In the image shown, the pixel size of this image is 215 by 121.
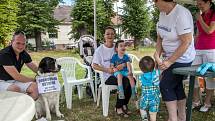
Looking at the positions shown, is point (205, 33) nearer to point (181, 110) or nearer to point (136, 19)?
point (181, 110)

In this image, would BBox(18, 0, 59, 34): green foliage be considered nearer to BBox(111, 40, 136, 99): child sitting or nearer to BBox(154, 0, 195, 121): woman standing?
BBox(111, 40, 136, 99): child sitting

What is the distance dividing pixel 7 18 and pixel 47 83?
17.1 m

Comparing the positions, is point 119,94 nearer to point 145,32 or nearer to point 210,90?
point 210,90

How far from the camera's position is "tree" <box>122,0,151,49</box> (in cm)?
2744

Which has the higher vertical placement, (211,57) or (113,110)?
(211,57)

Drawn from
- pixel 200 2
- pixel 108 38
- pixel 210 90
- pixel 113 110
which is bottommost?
pixel 113 110

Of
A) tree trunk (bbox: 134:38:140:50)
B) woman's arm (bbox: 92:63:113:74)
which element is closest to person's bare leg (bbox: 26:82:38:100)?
woman's arm (bbox: 92:63:113:74)

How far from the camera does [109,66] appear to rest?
16.1ft

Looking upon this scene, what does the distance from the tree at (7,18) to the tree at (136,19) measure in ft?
30.2

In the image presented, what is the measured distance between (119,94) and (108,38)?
0.78 meters

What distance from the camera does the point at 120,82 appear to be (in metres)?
4.62

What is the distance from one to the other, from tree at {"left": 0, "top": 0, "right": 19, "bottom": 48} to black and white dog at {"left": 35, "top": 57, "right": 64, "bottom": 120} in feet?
45.2

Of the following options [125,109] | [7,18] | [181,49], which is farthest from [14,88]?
[7,18]

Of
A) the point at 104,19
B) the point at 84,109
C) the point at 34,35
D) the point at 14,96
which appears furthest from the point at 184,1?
the point at 34,35
